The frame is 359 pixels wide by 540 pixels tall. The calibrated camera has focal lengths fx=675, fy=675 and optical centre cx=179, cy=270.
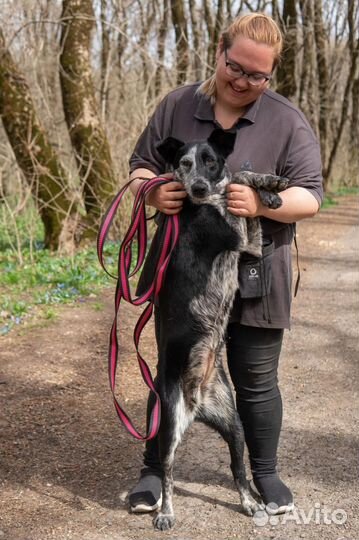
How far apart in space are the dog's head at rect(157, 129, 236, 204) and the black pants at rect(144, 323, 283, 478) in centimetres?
74

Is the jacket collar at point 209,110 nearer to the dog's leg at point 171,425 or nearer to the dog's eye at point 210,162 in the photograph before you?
the dog's eye at point 210,162

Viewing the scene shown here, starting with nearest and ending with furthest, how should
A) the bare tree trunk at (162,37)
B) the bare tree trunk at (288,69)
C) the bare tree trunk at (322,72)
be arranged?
the bare tree trunk at (162,37) < the bare tree trunk at (288,69) < the bare tree trunk at (322,72)

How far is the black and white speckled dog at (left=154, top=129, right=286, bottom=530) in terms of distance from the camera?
9.78 feet

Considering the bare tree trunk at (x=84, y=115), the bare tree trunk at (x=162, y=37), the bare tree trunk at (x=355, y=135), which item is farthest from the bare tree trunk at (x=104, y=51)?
the bare tree trunk at (x=355, y=135)

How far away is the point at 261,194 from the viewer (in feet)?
9.81

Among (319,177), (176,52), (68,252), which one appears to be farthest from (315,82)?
(319,177)

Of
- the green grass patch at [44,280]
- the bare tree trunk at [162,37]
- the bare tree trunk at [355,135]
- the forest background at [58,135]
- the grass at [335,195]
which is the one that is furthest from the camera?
the bare tree trunk at [355,135]

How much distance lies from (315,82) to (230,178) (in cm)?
1979

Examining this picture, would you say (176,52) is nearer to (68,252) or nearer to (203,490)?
(68,252)

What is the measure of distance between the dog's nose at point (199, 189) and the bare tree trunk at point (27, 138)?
6435 mm

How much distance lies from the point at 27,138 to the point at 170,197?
21.9 ft

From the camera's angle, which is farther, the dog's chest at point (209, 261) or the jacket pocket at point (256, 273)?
the jacket pocket at point (256, 273)

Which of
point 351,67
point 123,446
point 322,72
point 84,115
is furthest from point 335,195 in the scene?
point 123,446

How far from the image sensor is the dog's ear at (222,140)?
9.69 ft
